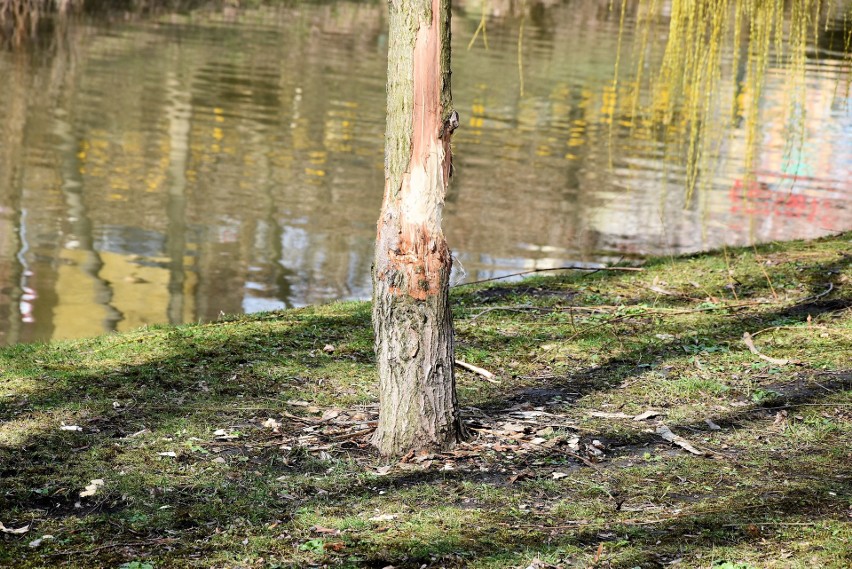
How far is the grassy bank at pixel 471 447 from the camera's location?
3.23 metres

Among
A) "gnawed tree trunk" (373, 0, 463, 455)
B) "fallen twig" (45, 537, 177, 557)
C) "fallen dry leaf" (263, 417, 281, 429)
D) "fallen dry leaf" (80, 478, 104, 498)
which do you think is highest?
"gnawed tree trunk" (373, 0, 463, 455)

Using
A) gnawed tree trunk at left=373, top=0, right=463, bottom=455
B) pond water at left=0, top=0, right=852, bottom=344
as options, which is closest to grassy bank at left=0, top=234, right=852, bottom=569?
gnawed tree trunk at left=373, top=0, right=463, bottom=455

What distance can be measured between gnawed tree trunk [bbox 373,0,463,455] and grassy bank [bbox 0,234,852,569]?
0.63 feet

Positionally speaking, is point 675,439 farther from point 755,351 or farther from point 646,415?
point 755,351

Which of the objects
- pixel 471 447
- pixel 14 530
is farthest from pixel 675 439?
pixel 14 530

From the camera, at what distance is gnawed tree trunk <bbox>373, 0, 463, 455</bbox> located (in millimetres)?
3758

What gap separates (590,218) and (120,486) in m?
9.29

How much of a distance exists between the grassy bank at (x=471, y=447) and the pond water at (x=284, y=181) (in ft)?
2.83

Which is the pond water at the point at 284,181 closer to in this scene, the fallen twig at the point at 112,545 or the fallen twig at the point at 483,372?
the fallen twig at the point at 483,372

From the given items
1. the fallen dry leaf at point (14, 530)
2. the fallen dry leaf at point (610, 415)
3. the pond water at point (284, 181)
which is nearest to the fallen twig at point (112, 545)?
the fallen dry leaf at point (14, 530)

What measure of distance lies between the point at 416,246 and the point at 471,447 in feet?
2.86

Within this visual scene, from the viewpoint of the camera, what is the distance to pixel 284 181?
12.9 meters

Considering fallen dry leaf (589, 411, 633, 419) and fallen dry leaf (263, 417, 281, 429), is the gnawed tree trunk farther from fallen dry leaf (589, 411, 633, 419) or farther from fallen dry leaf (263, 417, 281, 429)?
fallen dry leaf (589, 411, 633, 419)

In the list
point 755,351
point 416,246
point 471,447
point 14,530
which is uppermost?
point 416,246
